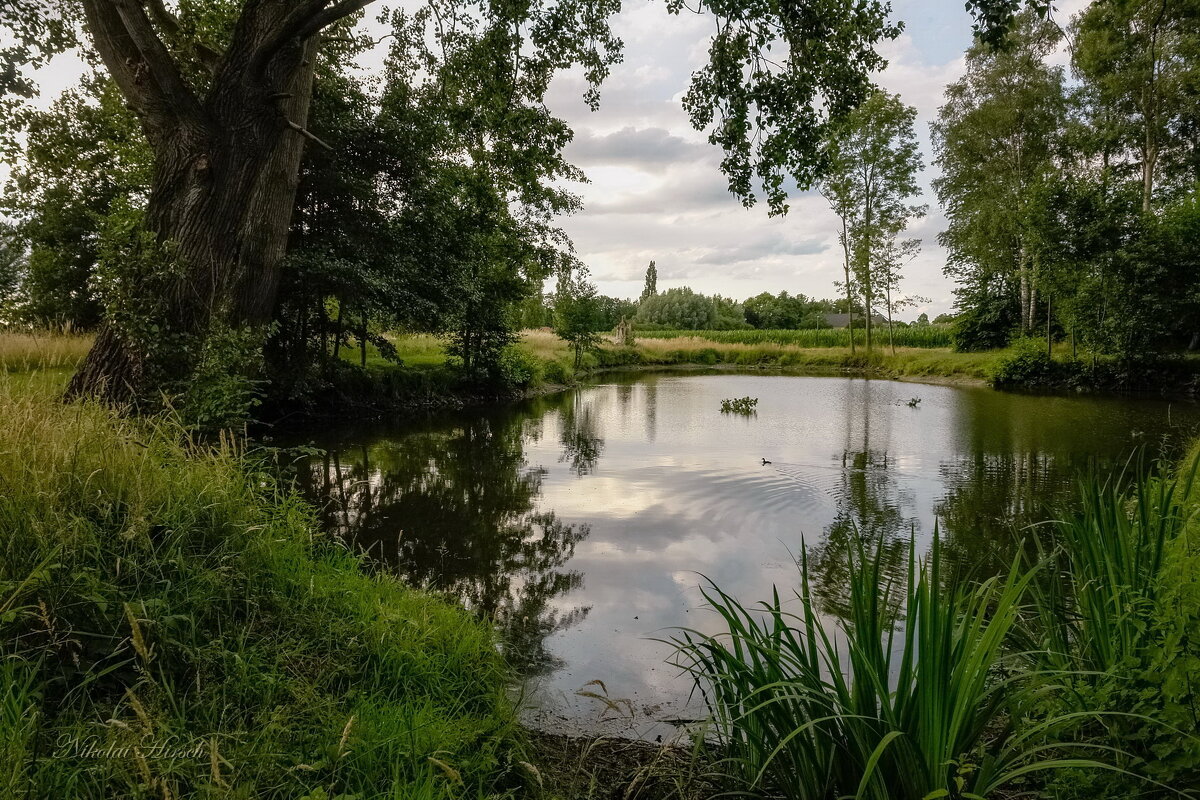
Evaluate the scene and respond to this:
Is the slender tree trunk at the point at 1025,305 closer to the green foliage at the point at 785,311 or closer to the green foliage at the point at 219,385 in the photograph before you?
the green foliage at the point at 219,385

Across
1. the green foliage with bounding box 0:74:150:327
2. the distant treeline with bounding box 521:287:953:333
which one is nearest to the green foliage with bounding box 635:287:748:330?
the distant treeline with bounding box 521:287:953:333

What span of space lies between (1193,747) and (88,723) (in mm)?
3328

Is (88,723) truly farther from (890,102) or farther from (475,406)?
(890,102)

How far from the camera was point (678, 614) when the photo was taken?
4641 millimetres

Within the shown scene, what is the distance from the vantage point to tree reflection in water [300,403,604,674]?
4730 millimetres

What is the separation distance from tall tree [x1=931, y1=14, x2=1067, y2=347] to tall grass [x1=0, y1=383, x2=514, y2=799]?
80.5ft

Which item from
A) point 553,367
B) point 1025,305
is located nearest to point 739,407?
point 553,367

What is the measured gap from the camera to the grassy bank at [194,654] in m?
1.96

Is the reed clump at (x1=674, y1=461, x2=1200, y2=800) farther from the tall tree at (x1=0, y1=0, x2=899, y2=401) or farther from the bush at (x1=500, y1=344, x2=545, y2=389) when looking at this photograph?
the bush at (x1=500, y1=344, x2=545, y2=389)

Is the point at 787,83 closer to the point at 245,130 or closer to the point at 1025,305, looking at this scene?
the point at 245,130

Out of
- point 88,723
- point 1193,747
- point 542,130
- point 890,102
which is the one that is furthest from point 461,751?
point 890,102

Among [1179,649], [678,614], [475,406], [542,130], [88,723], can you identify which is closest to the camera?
[1179,649]

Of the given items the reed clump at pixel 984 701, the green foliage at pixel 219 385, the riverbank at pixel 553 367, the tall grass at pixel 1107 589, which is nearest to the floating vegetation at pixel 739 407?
the riverbank at pixel 553 367

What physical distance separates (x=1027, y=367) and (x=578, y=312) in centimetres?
1674
